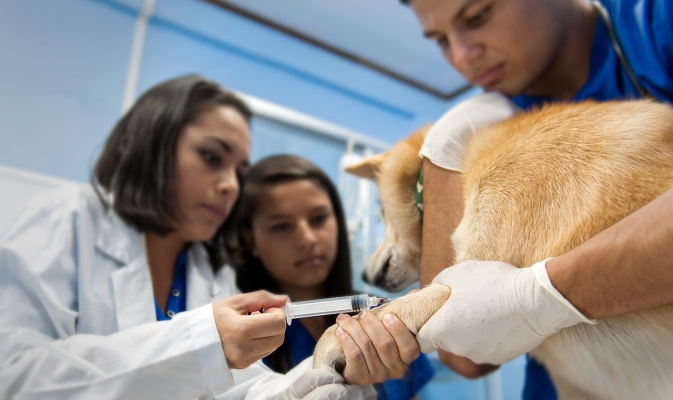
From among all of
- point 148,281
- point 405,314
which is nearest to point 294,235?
point 148,281

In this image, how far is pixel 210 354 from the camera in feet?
1.58

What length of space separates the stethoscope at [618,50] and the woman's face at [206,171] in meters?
0.89

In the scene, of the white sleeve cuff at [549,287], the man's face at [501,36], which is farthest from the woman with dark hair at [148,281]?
the man's face at [501,36]

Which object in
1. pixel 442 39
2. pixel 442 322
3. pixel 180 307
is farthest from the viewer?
pixel 442 39

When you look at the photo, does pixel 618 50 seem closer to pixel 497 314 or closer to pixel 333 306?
pixel 497 314

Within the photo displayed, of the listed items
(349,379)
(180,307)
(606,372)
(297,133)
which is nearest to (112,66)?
(297,133)

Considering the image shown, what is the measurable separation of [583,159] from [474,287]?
227 millimetres

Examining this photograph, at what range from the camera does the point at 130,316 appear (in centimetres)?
57

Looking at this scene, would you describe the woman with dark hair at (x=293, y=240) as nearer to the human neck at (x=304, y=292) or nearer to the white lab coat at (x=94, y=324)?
the human neck at (x=304, y=292)

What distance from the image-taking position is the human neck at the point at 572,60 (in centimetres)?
83

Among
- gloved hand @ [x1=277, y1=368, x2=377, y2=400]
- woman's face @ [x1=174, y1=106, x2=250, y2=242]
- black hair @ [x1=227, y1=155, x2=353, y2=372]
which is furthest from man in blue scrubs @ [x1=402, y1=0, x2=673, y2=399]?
woman's face @ [x1=174, y1=106, x2=250, y2=242]

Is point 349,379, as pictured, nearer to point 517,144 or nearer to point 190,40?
point 517,144

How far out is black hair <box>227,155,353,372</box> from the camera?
0.91 meters

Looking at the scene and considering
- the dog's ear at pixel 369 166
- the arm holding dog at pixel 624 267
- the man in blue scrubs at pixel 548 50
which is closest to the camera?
the arm holding dog at pixel 624 267
